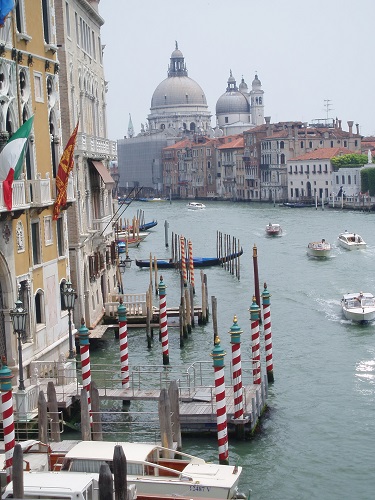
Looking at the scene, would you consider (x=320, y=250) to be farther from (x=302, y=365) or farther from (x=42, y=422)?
(x=42, y=422)

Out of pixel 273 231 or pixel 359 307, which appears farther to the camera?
pixel 273 231

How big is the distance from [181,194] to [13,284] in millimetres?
92597

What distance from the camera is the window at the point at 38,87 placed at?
1319 centimetres

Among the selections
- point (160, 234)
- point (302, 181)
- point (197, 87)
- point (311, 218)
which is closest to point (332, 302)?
point (160, 234)

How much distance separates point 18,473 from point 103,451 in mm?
1270

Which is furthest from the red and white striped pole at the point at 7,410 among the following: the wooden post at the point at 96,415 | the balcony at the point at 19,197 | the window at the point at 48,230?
the window at the point at 48,230

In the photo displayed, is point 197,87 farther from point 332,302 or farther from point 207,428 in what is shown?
point 207,428

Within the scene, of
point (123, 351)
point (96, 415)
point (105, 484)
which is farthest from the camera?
point (123, 351)

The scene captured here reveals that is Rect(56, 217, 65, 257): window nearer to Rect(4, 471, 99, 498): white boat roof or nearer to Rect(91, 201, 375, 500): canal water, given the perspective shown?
Rect(91, 201, 375, 500): canal water

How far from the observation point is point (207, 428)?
11758 mm

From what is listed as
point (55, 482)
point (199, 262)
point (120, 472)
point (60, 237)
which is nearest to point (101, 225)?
point (60, 237)

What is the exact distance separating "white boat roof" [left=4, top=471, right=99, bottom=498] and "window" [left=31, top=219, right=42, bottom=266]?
4.74 m

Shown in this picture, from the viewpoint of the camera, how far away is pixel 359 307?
66.1 feet

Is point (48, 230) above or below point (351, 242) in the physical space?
above
